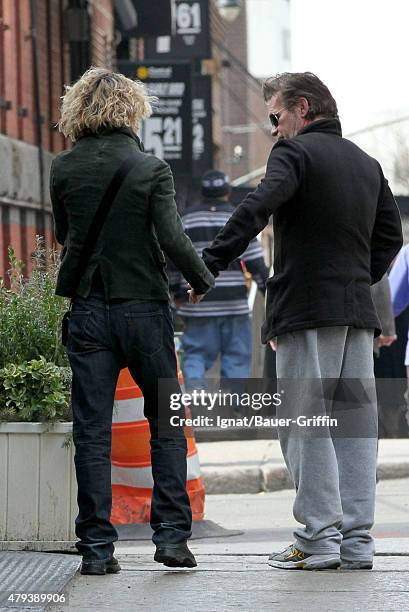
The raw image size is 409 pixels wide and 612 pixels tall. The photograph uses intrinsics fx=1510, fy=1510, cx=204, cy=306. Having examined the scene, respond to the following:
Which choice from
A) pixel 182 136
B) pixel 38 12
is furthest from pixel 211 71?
pixel 38 12

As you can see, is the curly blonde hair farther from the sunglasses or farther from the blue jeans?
the blue jeans

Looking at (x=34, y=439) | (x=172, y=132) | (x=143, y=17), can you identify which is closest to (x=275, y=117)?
(x=34, y=439)

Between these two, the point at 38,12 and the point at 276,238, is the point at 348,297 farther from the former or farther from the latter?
the point at 38,12

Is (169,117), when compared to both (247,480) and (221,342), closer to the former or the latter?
(221,342)

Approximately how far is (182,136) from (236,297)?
6.81 m

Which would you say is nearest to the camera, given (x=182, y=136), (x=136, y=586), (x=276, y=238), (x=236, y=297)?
(x=136, y=586)

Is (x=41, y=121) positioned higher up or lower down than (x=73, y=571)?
higher up

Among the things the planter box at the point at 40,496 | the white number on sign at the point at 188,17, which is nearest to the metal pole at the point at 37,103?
the planter box at the point at 40,496

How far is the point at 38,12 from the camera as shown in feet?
48.6

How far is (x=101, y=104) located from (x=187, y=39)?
63.2ft

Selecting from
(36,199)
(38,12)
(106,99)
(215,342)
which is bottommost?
(215,342)

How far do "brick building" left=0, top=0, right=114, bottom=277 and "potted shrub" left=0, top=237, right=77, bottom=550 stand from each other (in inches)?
250

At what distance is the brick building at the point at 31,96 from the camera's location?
13109 mm

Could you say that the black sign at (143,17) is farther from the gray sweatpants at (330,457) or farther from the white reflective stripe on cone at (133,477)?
the gray sweatpants at (330,457)
